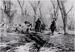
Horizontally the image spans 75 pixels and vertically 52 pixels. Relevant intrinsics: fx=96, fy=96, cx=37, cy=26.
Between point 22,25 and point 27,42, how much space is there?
0.73 metres

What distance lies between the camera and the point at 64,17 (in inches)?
181

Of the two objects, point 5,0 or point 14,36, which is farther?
point 5,0

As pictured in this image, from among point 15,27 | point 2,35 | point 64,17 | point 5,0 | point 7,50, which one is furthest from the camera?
point 64,17

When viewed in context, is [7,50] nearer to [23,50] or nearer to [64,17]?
[23,50]

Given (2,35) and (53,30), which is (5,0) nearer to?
(2,35)

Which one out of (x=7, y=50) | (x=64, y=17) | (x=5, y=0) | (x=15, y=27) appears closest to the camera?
(x=7, y=50)

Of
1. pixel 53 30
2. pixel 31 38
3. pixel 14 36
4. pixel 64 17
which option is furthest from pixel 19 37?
pixel 64 17

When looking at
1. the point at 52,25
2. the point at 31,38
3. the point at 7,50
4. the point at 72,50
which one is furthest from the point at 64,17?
the point at 7,50

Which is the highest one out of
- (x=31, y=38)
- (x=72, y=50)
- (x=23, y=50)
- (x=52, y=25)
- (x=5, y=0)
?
(x=5, y=0)

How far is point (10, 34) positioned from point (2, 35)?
22cm

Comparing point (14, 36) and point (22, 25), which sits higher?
point (22, 25)

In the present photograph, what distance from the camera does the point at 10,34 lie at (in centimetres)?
264

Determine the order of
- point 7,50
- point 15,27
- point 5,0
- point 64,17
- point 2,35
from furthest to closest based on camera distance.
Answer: point 64,17, point 5,0, point 15,27, point 2,35, point 7,50

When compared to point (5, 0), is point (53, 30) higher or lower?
lower
